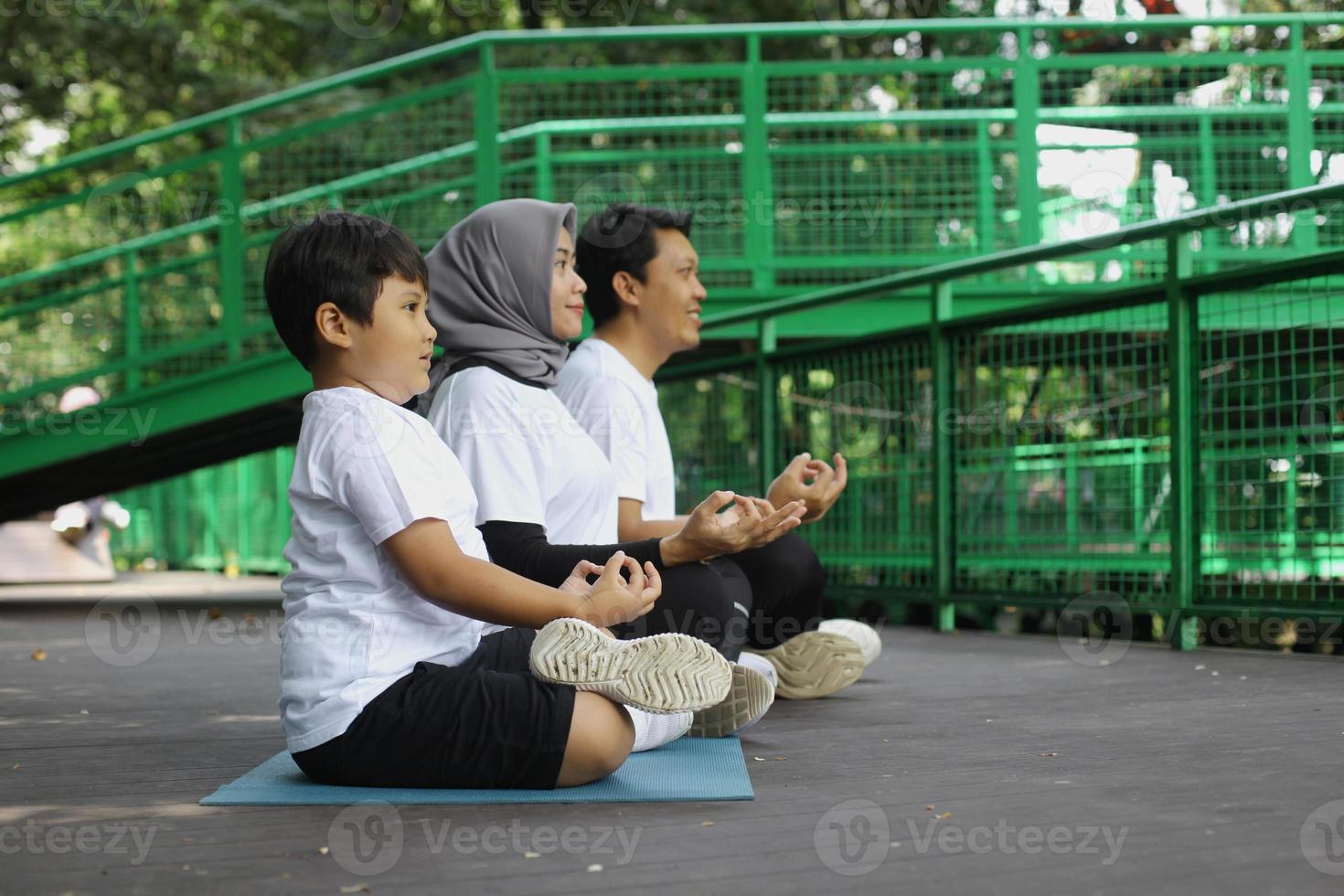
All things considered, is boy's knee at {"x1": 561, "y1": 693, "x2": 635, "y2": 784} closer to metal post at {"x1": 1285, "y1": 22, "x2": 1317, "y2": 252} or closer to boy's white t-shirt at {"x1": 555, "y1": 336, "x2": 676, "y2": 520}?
boy's white t-shirt at {"x1": 555, "y1": 336, "x2": 676, "y2": 520}

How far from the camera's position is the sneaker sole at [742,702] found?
12.1 ft

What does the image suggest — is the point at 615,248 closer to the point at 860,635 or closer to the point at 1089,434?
the point at 860,635

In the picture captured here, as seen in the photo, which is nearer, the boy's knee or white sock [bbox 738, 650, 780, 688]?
the boy's knee

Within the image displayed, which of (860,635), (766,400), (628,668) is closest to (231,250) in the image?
(766,400)

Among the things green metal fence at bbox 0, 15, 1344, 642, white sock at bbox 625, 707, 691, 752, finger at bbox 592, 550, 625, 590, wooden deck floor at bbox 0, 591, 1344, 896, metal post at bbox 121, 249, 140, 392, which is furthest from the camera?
metal post at bbox 121, 249, 140, 392

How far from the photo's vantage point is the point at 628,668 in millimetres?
2959

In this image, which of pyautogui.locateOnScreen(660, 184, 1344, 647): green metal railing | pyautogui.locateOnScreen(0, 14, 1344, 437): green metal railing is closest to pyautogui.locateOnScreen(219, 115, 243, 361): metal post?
pyautogui.locateOnScreen(0, 14, 1344, 437): green metal railing

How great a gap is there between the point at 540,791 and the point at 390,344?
3.25ft

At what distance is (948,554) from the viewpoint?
7.64 meters

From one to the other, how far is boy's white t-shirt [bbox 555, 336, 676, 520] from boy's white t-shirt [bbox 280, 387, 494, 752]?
1.21 m

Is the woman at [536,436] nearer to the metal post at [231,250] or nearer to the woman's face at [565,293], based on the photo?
the woman's face at [565,293]

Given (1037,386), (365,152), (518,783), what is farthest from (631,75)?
(518,783)

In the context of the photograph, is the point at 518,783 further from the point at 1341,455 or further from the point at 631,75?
the point at 631,75

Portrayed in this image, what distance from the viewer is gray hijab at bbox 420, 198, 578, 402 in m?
3.82
